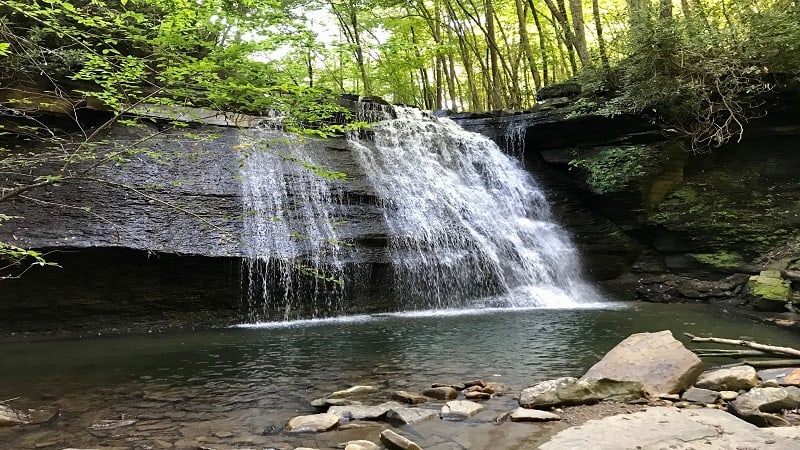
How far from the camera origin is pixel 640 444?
9.76 feet

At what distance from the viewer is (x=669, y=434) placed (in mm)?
3107

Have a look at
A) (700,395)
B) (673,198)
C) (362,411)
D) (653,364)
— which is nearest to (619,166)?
(673,198)

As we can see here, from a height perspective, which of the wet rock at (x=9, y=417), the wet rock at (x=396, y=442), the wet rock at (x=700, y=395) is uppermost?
the wet rock at (x=9, y=417)

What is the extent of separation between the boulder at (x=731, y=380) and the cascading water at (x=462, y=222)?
621 cm

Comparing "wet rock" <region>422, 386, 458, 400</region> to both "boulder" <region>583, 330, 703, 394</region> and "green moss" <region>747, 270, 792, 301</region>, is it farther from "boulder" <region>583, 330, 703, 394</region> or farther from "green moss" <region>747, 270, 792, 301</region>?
"green moss" <region>747, 270, 792, 301</region>

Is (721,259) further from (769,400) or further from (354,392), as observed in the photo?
(354,392)

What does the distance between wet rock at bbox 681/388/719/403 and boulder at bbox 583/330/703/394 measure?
0.24ft

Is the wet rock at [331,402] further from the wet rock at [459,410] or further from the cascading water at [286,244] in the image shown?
the cascading water at [286,244]

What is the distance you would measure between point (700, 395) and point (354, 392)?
290 cm

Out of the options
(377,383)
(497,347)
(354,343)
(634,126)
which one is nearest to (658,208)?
(634,126)

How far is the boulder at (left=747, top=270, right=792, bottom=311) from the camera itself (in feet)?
29.9

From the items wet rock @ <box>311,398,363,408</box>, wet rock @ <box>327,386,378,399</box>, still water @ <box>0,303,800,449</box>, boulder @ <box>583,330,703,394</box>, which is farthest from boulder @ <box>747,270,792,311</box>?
wet rock @ <box>311,398,363,408</box>

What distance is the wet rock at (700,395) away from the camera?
155 inches

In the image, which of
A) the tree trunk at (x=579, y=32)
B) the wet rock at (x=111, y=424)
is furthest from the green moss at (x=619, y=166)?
the wet rock at (x=111, y=424)
